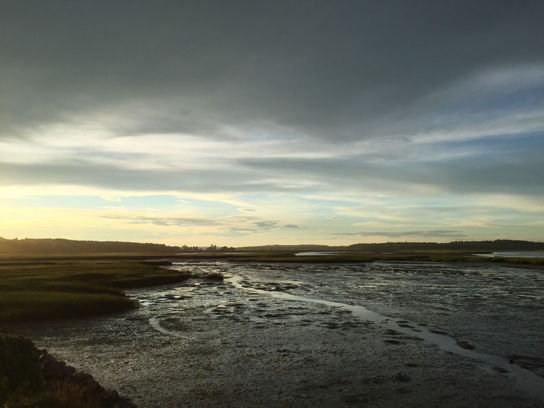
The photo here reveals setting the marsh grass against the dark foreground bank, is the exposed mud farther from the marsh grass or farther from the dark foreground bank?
the marsh grass

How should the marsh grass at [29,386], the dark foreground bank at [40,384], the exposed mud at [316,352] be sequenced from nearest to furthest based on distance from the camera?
the marsh grass at [29,386] → the dark foreground bank at [40,384] → the exposed mud at [316,352]

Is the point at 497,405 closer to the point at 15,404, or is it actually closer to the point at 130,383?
the point at 130,383

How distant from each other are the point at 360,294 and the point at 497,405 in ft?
104

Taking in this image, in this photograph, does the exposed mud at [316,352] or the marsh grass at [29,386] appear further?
the exposed mud at [316,352]

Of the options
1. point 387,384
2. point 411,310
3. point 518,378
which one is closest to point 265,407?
point 387,384

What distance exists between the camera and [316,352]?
21219 mm

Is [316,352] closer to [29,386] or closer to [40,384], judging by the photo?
[40,384]

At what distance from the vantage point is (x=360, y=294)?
45.7m

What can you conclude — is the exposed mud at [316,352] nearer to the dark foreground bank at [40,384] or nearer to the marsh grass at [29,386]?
the dark foreground bank at [40,384]

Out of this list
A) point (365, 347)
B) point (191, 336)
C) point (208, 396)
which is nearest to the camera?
point (208, 396)

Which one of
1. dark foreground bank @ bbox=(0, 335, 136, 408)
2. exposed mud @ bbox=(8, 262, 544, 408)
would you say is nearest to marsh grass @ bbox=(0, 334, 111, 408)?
dark foreground bank @ bbox=(0, 335, 136, 408)

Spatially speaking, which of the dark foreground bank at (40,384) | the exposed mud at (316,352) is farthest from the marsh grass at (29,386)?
the exposed mud at (316,352)

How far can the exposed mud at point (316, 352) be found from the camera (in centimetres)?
1529

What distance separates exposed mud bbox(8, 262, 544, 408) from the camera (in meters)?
15.3
